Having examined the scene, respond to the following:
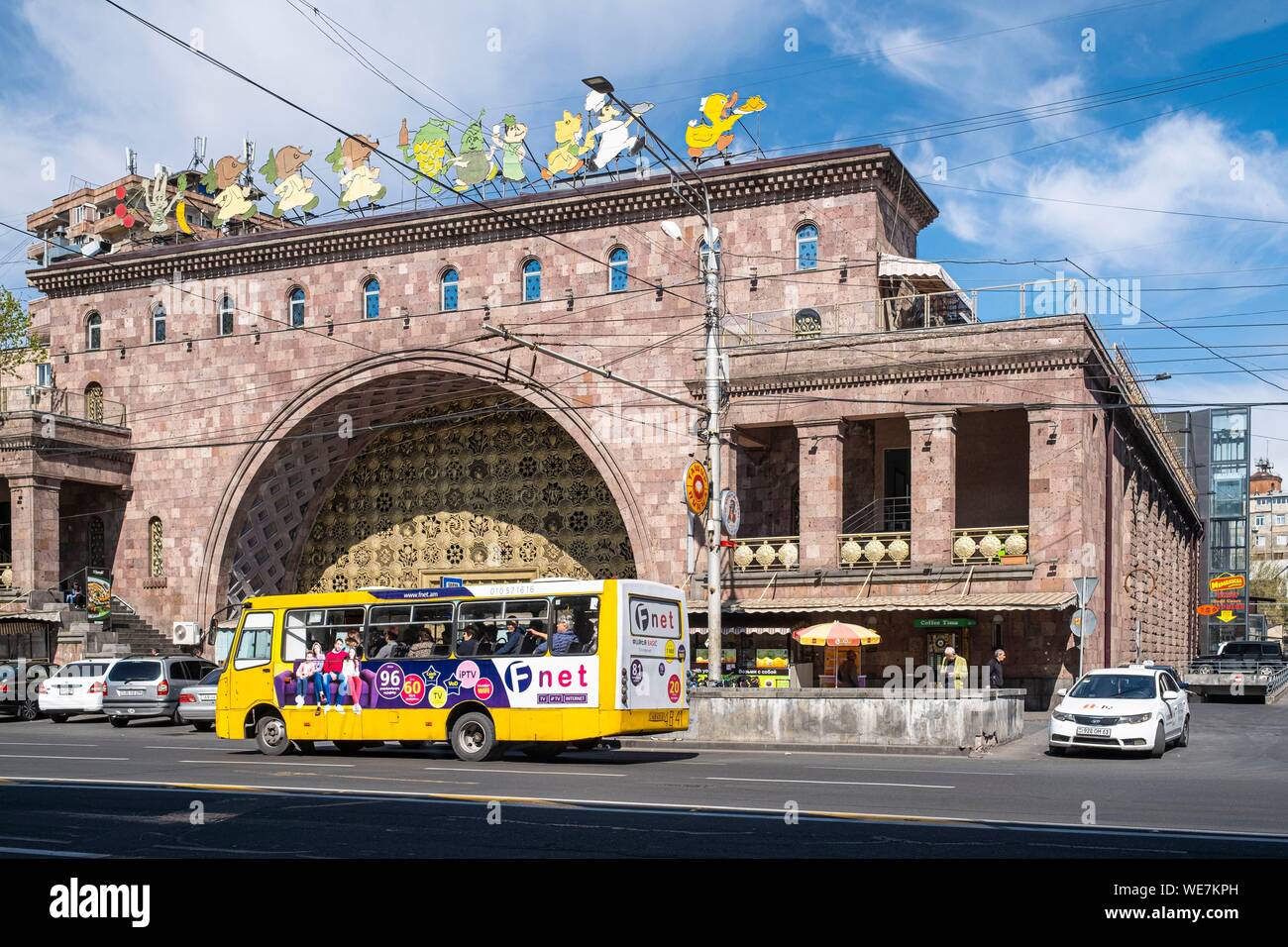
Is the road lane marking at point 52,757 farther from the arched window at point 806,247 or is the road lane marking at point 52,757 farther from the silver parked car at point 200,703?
the arched window at point 806,247

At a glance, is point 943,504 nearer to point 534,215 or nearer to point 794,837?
point 534,215

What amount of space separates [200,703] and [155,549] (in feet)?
47.7

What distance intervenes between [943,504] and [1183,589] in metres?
36.2

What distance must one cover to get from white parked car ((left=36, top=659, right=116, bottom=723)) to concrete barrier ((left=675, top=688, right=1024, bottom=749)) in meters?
15.2

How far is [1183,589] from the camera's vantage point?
6309cm

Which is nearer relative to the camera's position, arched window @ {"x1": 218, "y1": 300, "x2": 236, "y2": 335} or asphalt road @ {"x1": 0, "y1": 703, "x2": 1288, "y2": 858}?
asphalt road @ {"x1": 0, "y1": 703, "x2": 1288, "y2": 858}

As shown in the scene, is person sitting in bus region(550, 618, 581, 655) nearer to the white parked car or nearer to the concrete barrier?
the concrete barrier

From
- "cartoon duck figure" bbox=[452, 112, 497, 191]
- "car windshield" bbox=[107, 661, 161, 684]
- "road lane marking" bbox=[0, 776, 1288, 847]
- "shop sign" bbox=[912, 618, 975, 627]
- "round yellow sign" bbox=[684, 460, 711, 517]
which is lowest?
"car windshield" bbox=[107, 661, 161, 684]

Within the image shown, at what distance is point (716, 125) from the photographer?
35656mm

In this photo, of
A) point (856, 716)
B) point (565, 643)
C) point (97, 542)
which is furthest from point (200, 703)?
point (97, 542)

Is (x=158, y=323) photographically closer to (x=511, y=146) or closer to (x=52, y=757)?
(x=511, y=146)

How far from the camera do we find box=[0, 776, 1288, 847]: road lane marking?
11398 mm

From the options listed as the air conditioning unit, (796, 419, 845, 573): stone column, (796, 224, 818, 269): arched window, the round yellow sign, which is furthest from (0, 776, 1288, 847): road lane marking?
the air conditioning unit
